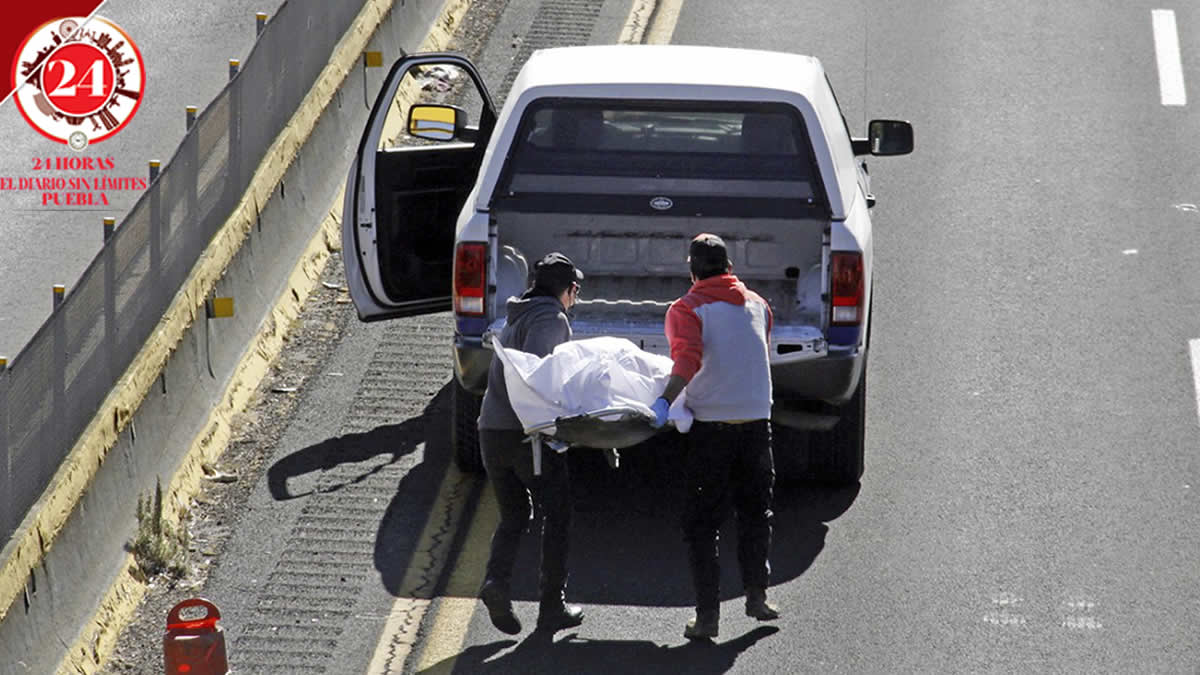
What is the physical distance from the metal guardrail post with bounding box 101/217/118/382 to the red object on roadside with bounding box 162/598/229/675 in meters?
2.16

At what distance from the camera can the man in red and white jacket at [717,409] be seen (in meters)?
8.61

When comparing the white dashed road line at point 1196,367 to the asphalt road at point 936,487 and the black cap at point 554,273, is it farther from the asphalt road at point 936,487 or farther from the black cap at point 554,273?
the black cap at point 554,273

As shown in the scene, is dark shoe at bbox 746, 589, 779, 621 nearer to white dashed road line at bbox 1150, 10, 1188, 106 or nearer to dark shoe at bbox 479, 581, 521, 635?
dark shoe at bbox 479, 581, 521, 635

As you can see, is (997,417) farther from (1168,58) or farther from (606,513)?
(1168,58)

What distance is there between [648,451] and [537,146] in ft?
6.15

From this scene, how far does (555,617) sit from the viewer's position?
29.0ft

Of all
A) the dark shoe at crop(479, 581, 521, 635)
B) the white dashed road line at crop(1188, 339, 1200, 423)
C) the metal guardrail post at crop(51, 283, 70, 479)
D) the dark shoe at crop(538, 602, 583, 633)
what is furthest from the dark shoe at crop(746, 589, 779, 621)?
the white dashed road line at crop(1188, 339, 1200, 423)

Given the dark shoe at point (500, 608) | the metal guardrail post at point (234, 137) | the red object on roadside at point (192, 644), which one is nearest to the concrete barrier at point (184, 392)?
the metal guardrail post at point (234, 137)

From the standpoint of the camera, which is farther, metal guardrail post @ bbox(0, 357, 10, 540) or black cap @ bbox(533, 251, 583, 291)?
black cap @ bbox(533, 251, 583, 291)

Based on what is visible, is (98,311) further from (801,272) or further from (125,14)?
(125,14)

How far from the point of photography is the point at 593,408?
28.0ft

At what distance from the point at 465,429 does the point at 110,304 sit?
6.29 ft

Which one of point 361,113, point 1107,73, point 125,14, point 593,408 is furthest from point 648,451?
point 125,14
